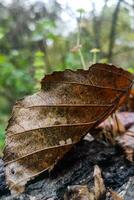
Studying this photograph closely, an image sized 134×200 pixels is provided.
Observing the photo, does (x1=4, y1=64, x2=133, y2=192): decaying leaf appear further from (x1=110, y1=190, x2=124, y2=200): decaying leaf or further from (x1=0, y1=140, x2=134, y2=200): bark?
(x1=110, y1=190, x2=124, y2=200): decaying leaf

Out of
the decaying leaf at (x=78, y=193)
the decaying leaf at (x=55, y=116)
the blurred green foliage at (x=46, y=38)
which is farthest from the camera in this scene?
the blurred green foliage at (x=46, y=38)

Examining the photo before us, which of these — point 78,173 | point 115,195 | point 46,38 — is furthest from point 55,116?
point 46,38

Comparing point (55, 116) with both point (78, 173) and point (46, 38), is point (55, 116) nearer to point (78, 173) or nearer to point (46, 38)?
point (78, 173)

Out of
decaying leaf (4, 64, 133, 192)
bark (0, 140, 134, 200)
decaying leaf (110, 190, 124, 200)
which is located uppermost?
decaying leaf (4, 64, 133, 192)

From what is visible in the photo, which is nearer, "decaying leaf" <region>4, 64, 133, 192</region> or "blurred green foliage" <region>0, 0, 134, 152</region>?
"decaying leaf" <region>4, 64, 133, 192</region>

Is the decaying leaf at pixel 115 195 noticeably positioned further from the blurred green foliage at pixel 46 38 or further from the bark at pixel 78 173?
the blurred green foliage at pixel 46 38

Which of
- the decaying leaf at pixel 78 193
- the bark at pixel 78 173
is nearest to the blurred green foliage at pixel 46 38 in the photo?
the bark at pixel 78 173

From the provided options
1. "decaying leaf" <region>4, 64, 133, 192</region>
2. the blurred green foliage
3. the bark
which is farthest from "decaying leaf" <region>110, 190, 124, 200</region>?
the blurred green foliage

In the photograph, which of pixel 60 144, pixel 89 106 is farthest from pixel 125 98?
pixel 60 144
